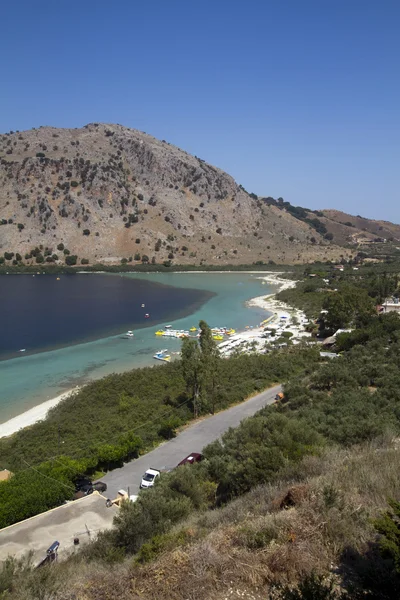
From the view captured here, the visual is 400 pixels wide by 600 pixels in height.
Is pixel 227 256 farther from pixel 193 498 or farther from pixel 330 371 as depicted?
pixel 193 498

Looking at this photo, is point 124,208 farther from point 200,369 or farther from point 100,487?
point 100,487

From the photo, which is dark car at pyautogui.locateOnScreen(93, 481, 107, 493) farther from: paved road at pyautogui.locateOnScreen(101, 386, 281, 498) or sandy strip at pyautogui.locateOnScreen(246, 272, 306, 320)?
sandy strip at pyautogui.locateOnScreen(246, 272, 306, 320)

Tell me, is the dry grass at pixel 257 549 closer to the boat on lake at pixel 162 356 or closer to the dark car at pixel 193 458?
the dark car at pixel 193 458

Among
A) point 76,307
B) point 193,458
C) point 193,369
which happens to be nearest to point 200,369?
point 193,369

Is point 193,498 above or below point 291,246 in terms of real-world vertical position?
below

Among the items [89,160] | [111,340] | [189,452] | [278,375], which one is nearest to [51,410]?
[189,452]

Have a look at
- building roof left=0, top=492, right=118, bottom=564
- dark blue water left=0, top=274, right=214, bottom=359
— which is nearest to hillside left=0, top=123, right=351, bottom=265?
dark blue water left=0, top=274, right=214, bottom=359
